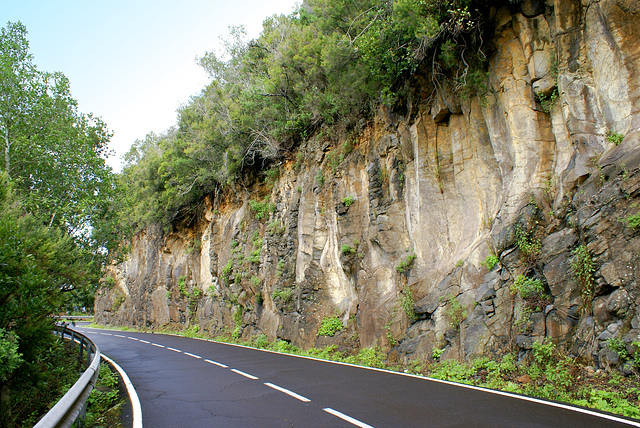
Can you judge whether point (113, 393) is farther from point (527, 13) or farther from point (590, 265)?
point (527, 13)

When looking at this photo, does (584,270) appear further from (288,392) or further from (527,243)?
(288,392)

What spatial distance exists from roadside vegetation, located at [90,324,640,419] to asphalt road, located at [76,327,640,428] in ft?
2.15

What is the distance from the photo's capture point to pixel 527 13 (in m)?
10.2

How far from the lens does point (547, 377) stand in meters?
6.88

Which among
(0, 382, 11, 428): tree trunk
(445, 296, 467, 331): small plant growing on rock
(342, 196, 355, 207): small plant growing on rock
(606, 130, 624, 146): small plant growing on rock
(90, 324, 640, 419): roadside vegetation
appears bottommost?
(0, 382, 11, 428): tree trunk

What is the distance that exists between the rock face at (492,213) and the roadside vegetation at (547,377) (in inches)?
12.3

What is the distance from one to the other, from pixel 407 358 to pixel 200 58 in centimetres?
2951

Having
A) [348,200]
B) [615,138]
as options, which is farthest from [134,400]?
[615,138]

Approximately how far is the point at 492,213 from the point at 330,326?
7248mm

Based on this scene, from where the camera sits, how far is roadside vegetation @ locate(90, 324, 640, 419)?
18.7 ft

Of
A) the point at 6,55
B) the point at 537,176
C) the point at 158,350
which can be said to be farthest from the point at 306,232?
the point at 6,55

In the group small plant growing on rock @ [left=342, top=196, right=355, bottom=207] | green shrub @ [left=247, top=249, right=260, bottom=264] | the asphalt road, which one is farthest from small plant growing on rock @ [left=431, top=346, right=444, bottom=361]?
green shrub @ [left=247, top=249, right=260, bottom=264]

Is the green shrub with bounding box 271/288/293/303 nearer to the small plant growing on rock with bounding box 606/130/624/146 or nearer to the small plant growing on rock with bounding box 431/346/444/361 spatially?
the small plant growing on rock with bounding box 431/346/444/361

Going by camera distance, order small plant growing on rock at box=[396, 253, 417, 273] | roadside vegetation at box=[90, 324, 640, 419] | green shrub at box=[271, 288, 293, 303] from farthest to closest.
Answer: green shrub at box=[271, 288, 293, 303]
small plant growing on rock at box=[396, 253, 417, 273]
roadside vegetation at box=[90, 324, 640, 419]
